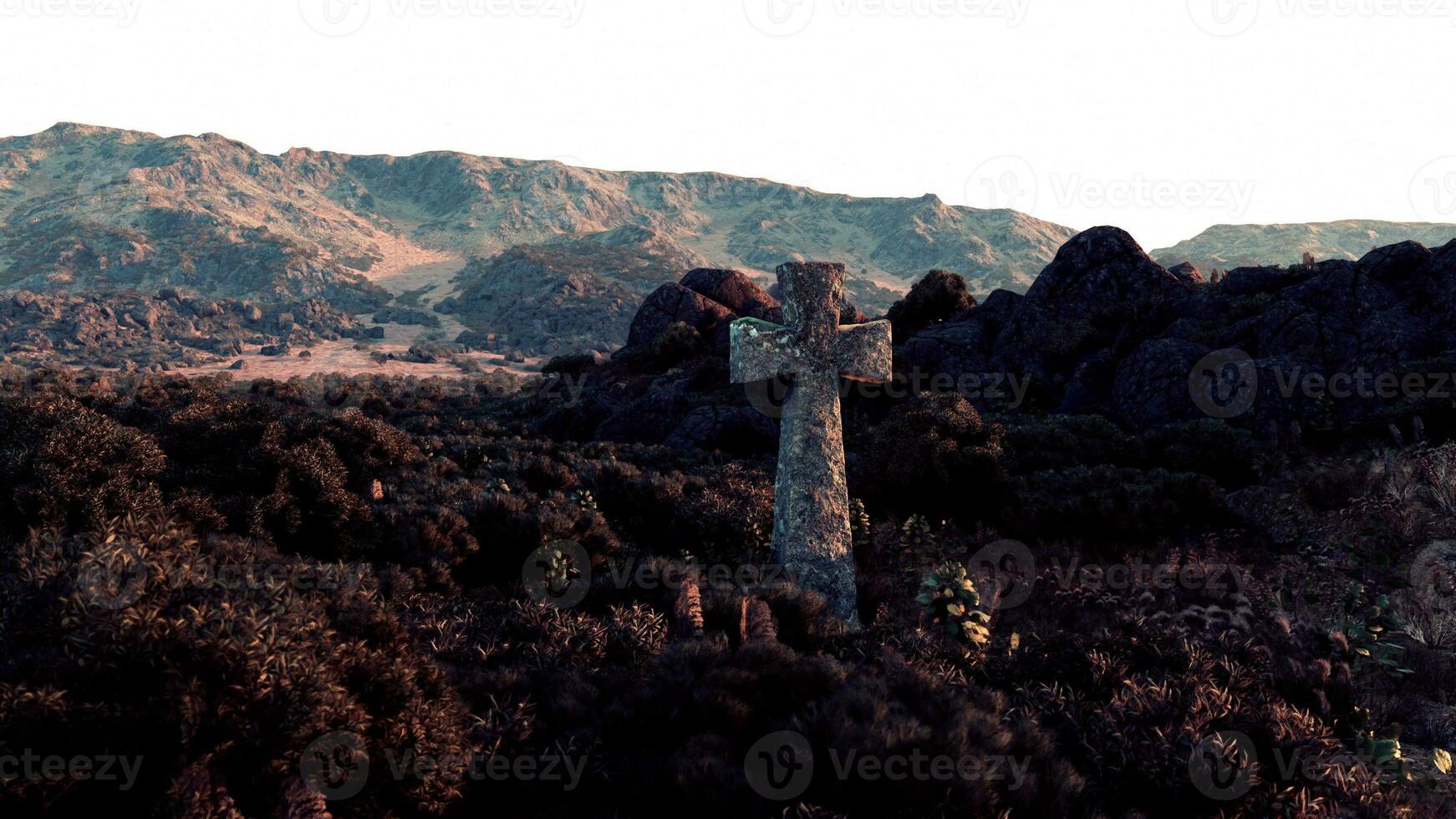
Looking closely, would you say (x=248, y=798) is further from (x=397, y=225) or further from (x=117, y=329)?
(x=397, y=225)

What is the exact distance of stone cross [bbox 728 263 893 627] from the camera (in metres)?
8.30

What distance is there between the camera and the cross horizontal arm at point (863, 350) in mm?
8484

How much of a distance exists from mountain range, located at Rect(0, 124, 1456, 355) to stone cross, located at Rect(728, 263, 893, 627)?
7479 cm

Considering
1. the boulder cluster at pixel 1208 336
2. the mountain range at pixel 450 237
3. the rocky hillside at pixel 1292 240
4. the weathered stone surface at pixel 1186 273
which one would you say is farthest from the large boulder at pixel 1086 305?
the rocky hillside at pixel 1292 240

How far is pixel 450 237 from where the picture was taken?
6029 inches

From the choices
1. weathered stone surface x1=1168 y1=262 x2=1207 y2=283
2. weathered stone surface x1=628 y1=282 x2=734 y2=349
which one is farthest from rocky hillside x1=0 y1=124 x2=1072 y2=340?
weathered stone surface x1=1168 y1=262 x2=1207 y2=283

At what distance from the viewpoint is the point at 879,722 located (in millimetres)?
4227

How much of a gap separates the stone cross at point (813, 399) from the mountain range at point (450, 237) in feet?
245

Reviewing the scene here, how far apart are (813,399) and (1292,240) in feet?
640

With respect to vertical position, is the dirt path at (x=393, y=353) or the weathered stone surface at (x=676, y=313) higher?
the weathered stone surface at (x=676, y=313)

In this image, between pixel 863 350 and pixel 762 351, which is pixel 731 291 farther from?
pixel 762 351

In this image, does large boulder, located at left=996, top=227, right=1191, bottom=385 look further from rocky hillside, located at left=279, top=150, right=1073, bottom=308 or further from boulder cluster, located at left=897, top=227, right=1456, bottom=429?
rocky hillside, located at left=279, top=150, right=1073, bottom=308

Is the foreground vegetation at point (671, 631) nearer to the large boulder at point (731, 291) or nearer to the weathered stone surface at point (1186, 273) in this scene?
the weathered stone surface at point (1186, 273)

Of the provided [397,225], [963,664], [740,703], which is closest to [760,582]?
[963,664]
